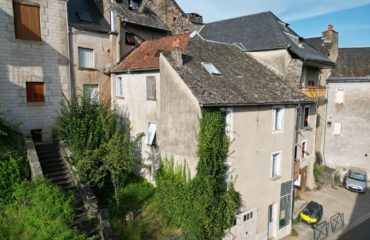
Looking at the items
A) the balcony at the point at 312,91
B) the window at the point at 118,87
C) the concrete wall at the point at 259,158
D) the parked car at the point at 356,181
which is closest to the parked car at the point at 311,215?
the concrete wall at the point at 259,158

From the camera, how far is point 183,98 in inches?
479

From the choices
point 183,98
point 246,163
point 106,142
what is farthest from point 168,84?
point 246,163

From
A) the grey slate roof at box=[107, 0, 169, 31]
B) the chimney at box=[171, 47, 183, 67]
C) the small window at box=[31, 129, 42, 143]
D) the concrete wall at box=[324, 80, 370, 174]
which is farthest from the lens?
the concrete wall at box=[324, 80, 370, 174]

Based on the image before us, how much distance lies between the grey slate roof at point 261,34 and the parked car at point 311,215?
10.2 metres

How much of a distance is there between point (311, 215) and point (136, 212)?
11.4 m

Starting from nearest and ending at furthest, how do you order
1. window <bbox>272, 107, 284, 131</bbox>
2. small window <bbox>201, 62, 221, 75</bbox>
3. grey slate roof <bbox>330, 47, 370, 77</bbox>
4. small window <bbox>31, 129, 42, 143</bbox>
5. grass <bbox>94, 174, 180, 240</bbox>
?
grass <bbox>94, 174, 180, 240</bbox>, small window <bbox>201, 62, 221, 75</bbox>, window <bbox>272, 107, 284, 131</bbox>, small window <bbox>31, 129, 42, 143</bbox>, grey slate roof <bbox>330, 47, 370, 77</bbox>

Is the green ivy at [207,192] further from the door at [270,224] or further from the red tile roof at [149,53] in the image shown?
the red tile roof at [149,53]

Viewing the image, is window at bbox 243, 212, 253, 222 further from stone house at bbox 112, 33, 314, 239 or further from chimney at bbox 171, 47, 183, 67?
chimney at bbox 171, 47, 183, 67

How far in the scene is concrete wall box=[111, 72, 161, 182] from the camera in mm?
15227

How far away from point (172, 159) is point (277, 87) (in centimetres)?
791

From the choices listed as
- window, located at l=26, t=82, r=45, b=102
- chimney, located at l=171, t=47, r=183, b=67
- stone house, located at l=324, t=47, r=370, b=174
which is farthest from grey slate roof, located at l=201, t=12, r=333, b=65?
window, located at l=26, t=82, r=45, b=102

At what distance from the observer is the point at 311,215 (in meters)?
16.3

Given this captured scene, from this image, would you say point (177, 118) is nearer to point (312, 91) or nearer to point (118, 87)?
point (118, 87)

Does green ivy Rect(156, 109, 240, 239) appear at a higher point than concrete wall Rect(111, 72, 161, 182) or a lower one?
lower
